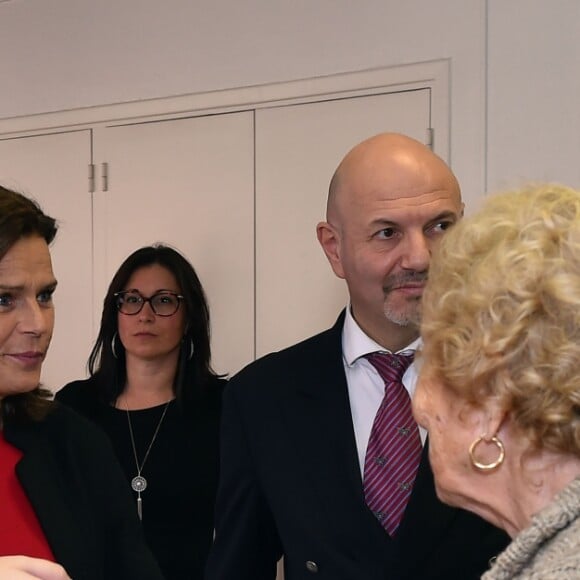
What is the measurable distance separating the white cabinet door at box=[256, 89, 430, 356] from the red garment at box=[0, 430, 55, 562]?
1.49 m

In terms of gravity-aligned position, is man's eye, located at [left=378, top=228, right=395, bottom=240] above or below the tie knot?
above

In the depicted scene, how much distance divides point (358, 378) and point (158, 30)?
1.86 meters

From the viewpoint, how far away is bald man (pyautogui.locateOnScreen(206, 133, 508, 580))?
1811 millimetres

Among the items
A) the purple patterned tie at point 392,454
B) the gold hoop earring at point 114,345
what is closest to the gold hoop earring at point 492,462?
the purple patterned tie at point 392,454

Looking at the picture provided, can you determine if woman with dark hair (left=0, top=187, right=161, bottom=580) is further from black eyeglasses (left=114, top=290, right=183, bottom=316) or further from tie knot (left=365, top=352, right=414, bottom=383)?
black eyeglasses (left=114, top=290, right=183, bottom=316)

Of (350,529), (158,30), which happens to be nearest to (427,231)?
(350,529)

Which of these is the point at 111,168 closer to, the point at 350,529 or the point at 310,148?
the point at 310,148

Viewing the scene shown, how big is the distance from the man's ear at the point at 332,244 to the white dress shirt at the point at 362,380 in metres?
0.14

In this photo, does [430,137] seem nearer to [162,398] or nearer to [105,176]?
[162,398]

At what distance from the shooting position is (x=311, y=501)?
1.85 metres

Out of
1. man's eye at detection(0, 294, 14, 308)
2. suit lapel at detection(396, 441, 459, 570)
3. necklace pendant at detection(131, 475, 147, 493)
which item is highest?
man's eye at detection(0, 294, 14, 308)

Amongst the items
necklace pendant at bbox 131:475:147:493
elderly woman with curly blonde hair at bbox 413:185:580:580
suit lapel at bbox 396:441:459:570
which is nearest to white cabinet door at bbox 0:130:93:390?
necklace pendant at bbox 131:475:147:493

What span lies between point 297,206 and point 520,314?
2.11 m

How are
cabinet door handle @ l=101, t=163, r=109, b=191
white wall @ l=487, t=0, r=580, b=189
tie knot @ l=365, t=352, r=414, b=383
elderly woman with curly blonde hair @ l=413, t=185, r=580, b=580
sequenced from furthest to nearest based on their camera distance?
1. cabinet door handle @ l=101, t=163, r=109, b=191
2. white wall @ l=487, t=0, r=580, b=189
3. tie knot @ l=365, t=352, r=414, b=383
4. elderly woman with curly blonde hair @ l=413, t=185, r=580, b=580
